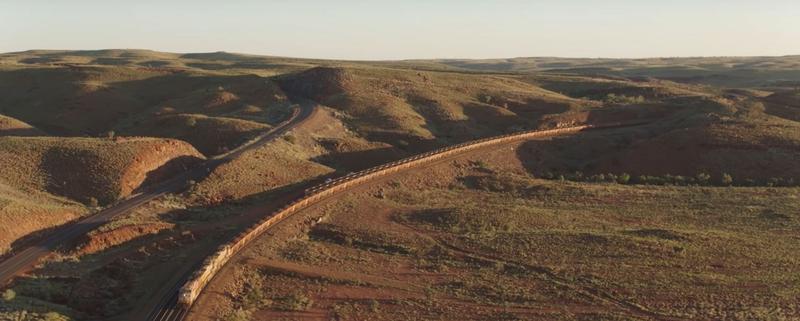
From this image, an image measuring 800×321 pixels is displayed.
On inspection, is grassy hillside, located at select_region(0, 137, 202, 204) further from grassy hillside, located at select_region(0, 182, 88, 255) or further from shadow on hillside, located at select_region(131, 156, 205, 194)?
grassy hillside, located at select_region(0, 182, 88, 255)

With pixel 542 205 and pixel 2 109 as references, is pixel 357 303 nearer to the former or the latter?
pixel 542 205

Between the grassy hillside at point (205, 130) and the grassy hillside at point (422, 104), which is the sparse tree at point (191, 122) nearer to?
the grassy hillside at point (205, 130)

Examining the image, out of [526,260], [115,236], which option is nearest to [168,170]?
[115,236]

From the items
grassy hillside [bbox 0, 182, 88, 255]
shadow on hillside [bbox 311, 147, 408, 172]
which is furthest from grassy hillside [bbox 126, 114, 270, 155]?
grassy hillside [bbox 0, 182, 88, 255]

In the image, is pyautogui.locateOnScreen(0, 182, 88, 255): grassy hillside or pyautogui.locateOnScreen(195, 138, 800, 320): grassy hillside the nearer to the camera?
pyautogui.locateOnScreen(195, 138, 800, 320): grassy hillside

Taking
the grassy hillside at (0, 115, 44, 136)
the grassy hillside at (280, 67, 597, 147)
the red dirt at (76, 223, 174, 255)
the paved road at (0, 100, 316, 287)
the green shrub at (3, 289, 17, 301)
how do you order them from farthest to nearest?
the grassy hillside at (280, 67, 597, 147) → the grassy hillside at (0, 115, 44, 136) → the red dirt at (76, 223, 174, 255) → the paved road at (0, 100, 316, 287) → the green shrub at (3, 289, 17, 301)

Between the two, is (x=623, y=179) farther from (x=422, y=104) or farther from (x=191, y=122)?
(x=191, y=122)
